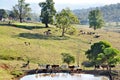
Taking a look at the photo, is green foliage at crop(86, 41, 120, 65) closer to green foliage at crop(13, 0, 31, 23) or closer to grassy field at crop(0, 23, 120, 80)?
grassy field at crop(0, 23, 120, 80)

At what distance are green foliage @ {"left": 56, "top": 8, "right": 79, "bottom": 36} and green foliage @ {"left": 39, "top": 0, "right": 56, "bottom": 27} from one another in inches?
245

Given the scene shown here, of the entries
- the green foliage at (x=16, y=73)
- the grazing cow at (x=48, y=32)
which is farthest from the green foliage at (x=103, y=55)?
the grazing cow at (x=48, y=32)

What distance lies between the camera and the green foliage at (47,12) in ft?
452

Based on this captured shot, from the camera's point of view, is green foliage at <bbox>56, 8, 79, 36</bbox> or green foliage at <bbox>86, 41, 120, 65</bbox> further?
green foliage at <bbox>56, 8, 79, 36</bbox>

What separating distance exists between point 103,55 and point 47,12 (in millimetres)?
67384

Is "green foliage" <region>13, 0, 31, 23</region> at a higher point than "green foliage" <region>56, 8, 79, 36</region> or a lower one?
higher

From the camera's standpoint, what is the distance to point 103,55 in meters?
75.4

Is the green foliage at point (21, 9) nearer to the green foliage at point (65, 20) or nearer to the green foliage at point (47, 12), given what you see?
the green foliage at point (47, 12)

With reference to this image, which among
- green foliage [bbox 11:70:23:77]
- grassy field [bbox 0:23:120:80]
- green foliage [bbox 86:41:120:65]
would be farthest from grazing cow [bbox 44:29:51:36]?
green foliage [bbox 11:70:23:77]

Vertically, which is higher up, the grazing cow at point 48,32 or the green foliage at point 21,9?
the green foliage at point 21,9

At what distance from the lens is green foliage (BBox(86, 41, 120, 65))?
244 feet

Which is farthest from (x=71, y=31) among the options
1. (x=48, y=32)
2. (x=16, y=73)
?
(x=16, y=73)

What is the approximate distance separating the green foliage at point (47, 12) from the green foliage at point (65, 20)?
20.4ft

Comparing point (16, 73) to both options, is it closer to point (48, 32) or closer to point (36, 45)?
point (36, 45)
